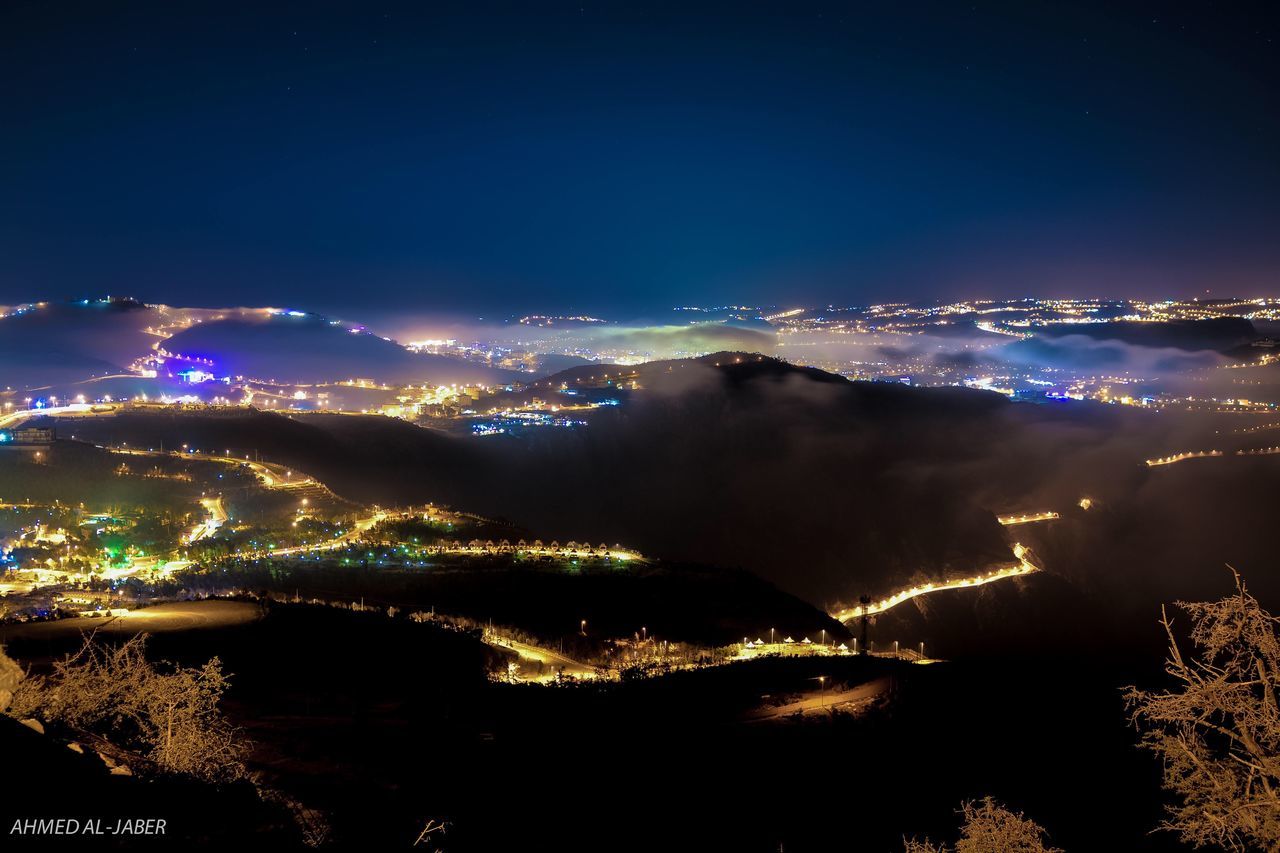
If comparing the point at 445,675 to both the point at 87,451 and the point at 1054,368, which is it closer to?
the point at 87,451

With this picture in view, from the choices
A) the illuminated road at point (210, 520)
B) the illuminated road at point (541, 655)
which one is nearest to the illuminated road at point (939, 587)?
the illuminated road at point (541, 655)

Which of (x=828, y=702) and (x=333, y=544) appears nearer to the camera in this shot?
(x=828, y=702)

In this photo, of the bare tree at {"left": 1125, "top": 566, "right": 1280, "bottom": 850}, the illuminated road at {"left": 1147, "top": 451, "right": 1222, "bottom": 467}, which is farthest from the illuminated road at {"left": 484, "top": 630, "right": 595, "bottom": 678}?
the illuminated road at {"left": 1147, "top": 451, "right": 1222, "bottom": 467}

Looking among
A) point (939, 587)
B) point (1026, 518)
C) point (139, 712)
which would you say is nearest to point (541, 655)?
point (139, 712)

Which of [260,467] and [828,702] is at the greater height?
[260,467]

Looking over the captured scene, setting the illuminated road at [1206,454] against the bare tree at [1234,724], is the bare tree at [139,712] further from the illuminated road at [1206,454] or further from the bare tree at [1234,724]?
the illuminated road at [1206,454]

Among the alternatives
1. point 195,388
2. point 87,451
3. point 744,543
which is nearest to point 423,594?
point 87,451

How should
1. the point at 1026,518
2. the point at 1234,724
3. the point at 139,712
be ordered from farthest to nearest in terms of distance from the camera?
the point at 1026,518
the point at 139,712
the point at 1234,724

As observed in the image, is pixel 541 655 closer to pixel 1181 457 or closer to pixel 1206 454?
pixel 1181 457

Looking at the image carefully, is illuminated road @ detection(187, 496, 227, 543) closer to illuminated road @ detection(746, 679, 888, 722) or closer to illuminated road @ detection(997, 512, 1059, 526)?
illuminated road @ detection(746, 679, 888, 722)
